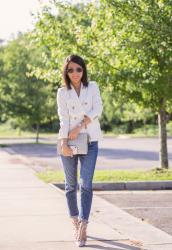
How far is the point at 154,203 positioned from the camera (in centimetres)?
1062

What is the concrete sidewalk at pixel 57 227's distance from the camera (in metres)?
6.89

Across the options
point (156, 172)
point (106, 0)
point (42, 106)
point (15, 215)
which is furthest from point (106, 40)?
point (42, 106)

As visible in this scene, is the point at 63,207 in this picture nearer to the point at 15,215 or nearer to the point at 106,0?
the point at 15,215

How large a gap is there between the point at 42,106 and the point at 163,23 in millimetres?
20756

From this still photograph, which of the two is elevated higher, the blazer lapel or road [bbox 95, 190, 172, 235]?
the blazer lapel

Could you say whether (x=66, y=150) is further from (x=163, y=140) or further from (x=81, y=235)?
(x=163, y=140)

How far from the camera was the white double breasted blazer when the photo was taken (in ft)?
22.5

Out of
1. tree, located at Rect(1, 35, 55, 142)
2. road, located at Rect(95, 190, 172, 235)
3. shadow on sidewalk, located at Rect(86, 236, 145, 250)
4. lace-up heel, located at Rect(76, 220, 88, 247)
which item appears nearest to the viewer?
shadow on sidewalk, located at Rect(86, 236, 145, 250)

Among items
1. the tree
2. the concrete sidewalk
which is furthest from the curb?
the tree

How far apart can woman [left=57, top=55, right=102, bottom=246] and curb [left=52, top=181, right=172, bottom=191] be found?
5574 mm

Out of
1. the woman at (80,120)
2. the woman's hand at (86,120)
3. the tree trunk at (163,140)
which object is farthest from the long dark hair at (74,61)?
the tree trunk at (163,140)

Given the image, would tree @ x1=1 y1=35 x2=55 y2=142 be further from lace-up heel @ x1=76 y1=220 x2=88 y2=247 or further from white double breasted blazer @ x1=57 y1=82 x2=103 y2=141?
lace-up heel @ x1=76 y1=220 x2=88 y2=247

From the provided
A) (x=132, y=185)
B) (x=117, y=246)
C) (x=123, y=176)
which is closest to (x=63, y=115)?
(x=117, y=246)

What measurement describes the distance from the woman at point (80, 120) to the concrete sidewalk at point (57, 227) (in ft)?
1.33
